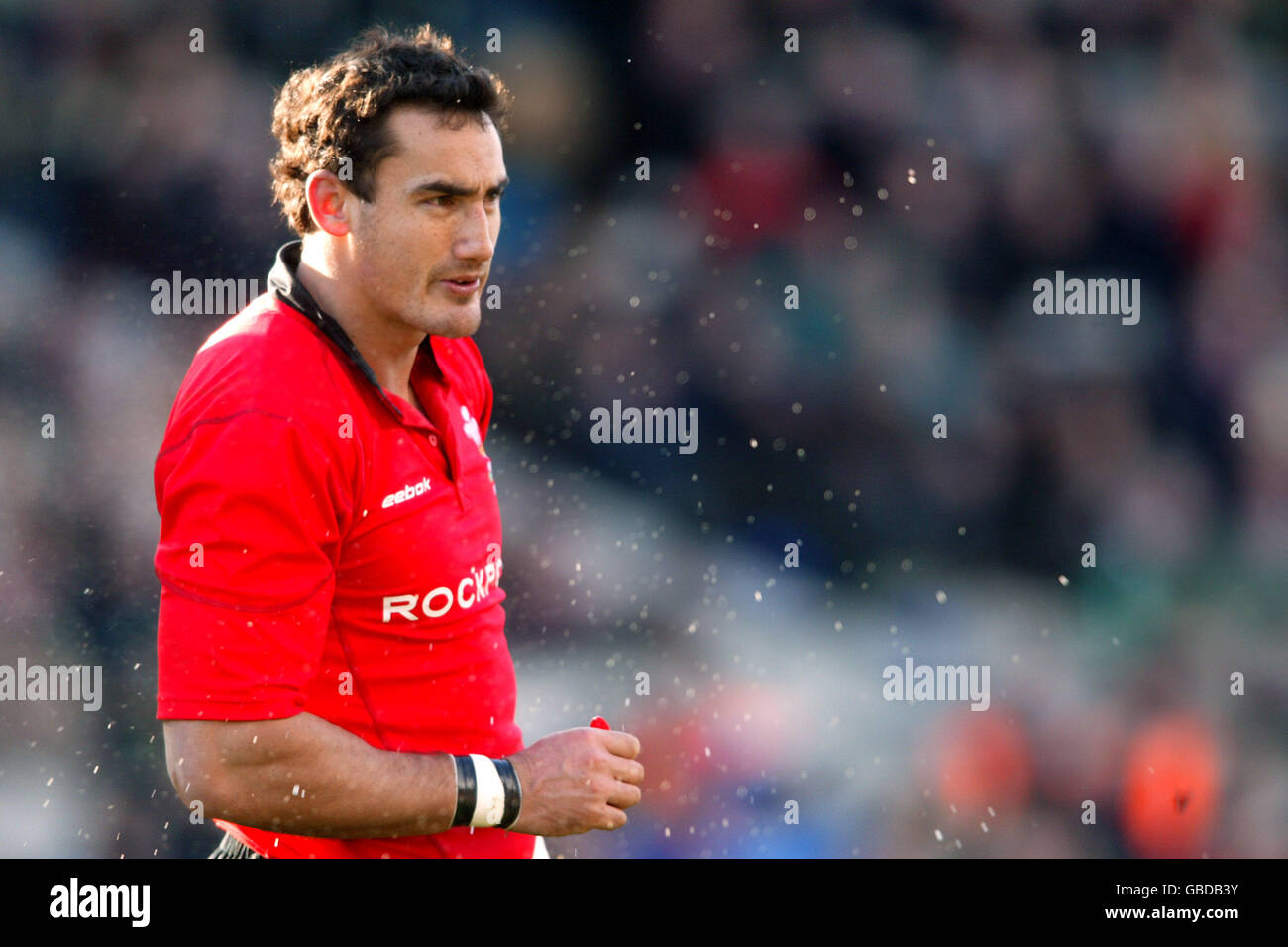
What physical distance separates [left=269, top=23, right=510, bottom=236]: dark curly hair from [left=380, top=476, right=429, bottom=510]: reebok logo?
43 cm

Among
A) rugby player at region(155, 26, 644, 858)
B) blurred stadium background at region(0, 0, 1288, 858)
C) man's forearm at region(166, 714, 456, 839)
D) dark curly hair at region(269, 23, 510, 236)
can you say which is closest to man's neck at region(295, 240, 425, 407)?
rugby player at region(155, 26, 644, 858)

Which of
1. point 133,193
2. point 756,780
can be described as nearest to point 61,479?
point 133,193

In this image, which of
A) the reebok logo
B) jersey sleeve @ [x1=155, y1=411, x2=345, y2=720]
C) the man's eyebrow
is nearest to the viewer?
jersey sleeve @ [x1=155, y1=411, x2=345, y2=720]

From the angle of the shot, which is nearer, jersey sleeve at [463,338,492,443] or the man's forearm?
the man's forearm

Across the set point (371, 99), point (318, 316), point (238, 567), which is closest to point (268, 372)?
point (318, 316)

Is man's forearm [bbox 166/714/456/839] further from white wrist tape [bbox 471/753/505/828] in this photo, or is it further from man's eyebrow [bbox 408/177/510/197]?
man's eyebrow [bbox 408/177/510/197]

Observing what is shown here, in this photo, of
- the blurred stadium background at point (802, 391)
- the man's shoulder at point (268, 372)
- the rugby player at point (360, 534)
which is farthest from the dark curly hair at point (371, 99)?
the blurred stadium background at point (802, 391)

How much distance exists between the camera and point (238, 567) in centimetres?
157

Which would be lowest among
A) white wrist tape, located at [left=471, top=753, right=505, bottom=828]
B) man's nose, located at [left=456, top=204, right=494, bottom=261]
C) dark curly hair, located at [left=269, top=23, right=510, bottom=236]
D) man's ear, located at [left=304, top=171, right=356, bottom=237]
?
white wrist tape, located at [left=471, top=753, right=505, bottom=828]

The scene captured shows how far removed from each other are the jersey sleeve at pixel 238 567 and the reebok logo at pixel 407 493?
14 centimetres

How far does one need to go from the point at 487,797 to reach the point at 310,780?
26 cm

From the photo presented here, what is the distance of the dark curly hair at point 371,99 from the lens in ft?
6.22

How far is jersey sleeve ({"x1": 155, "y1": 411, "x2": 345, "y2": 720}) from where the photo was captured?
1.57 metres

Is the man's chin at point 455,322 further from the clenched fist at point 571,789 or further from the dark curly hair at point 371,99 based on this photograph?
the clenched fist at point 571,789
